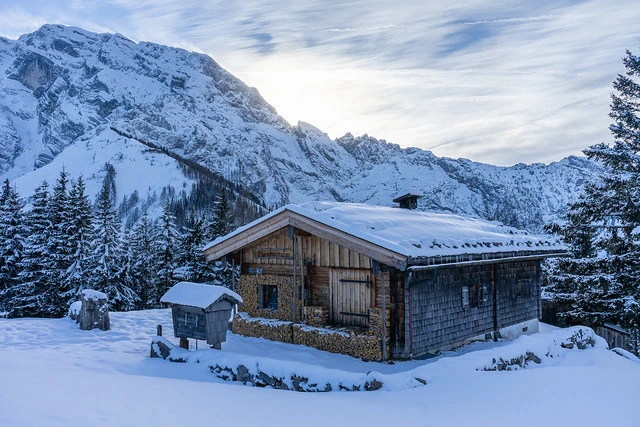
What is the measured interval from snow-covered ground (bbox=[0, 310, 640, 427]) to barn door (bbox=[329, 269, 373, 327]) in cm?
142

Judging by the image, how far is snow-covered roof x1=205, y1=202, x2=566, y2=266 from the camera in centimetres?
1194

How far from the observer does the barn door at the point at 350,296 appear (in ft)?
42.9

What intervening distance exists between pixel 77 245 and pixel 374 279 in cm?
2315

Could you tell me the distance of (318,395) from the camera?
8.22 metres

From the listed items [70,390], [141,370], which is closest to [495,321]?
[141,370]

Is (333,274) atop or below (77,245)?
below

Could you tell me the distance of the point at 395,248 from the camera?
36.8ft

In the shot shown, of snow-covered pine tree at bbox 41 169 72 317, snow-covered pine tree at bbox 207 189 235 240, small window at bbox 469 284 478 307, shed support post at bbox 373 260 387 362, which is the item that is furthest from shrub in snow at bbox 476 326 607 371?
snow-covered pine tree at bbox 41 169 72 317

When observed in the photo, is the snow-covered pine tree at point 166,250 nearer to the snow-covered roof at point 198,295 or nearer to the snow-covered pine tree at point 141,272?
the snow-covered pine tree at point 141,272

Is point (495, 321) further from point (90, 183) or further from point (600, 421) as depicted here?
point (90, 183)

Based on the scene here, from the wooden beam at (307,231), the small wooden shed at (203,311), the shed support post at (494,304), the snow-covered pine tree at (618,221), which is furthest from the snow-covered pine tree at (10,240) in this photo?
the snow-covered pine tree at (618,221)

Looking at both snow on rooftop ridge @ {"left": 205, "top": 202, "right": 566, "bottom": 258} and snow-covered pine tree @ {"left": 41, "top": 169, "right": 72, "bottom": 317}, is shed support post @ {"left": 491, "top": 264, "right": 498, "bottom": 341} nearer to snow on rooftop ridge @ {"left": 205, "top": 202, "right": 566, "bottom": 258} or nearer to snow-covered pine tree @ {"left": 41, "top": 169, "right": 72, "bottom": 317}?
snow on rooftop ridge @ {"left": 205, "top": 202, "right": 566, "bottom": 258}

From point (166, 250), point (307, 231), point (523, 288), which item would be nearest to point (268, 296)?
point (307, 231)

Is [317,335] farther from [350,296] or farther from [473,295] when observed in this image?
[473,295]
